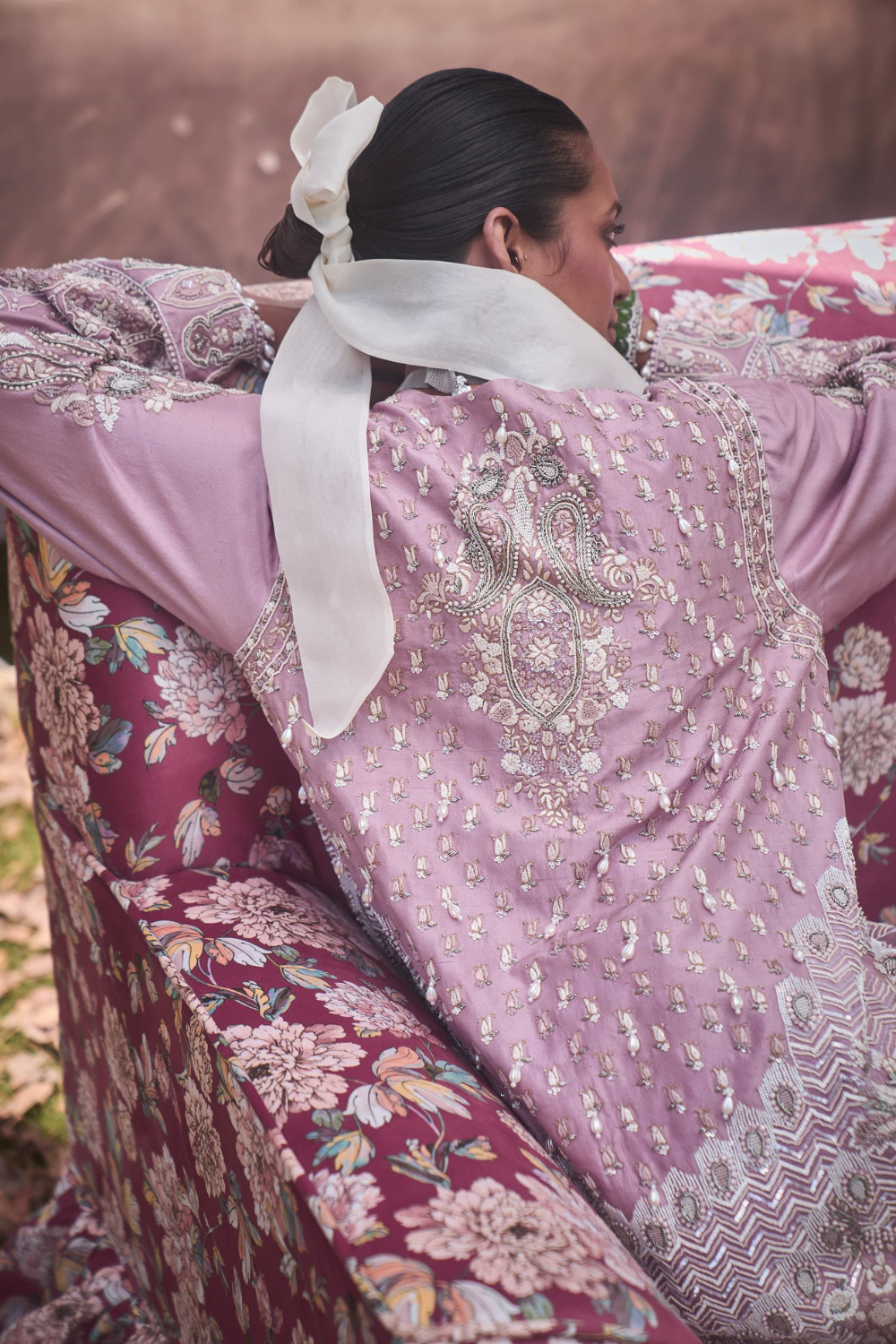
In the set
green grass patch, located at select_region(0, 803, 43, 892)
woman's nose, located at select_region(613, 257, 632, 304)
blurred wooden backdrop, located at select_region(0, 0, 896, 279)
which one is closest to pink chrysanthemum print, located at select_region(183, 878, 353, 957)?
woman's nose, located at select_region(613, 257, 632, 304)

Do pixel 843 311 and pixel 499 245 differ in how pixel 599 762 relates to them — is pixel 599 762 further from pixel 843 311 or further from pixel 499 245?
pixel 843 311

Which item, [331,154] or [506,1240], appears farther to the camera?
[331,154]

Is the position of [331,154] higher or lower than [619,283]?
higher

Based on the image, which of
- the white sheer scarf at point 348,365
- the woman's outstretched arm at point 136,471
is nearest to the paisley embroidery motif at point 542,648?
the white sheer scarf at point 348,365

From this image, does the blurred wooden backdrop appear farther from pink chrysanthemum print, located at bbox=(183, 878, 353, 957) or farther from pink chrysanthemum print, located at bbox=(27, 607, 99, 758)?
pink chrysanthemum print, located at bbox=(183, 878, 353, 957)

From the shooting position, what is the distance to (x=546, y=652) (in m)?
0.91

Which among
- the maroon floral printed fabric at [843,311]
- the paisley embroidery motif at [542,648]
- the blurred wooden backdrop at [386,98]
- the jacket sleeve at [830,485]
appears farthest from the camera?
the blurred wooden backdrop at [386,98]

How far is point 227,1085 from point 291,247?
0.78m

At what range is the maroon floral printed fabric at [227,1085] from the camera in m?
0.63

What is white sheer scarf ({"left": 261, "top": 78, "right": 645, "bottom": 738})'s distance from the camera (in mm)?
922

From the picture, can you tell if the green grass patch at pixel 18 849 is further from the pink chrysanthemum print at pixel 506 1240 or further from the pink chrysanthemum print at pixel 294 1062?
the pink chrysanthemum print at pixel 506 1240

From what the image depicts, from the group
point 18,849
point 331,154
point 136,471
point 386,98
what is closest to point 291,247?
point 331,154

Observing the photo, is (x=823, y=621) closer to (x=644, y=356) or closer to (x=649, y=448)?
(x=649, y=448)

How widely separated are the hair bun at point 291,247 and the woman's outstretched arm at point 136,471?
0.58 feet
